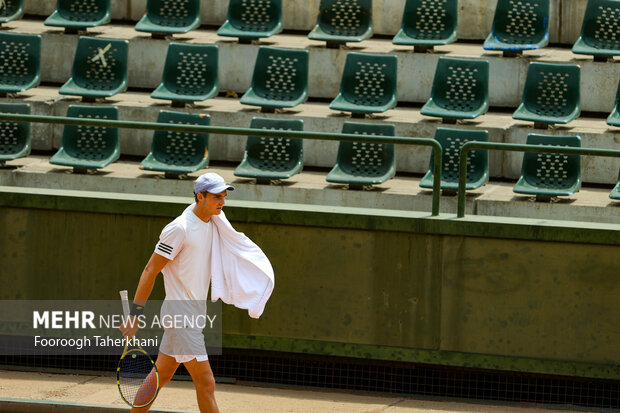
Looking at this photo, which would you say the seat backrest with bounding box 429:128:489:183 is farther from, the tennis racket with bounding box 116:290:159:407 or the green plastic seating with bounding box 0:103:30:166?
the tennis racket with bounding box 116:290:159:407

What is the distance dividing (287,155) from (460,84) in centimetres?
222

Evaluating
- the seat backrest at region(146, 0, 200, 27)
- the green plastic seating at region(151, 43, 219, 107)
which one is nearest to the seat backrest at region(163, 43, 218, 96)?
the green plastic seating at region(151, 43, 219, 107)

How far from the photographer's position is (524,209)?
11.1m

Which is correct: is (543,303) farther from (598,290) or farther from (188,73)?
(188,73)

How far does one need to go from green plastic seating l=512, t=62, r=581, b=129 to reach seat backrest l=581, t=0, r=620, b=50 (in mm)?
931

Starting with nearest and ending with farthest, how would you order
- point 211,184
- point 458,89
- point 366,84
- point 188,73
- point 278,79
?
point 211,184 < point 458,89 < point 366,84 < point 278,79 < point 188,73

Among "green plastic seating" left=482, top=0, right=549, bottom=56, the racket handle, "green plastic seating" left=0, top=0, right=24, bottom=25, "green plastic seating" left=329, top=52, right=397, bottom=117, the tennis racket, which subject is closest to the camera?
the racket handle

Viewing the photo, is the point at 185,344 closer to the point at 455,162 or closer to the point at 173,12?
the point at 455,162

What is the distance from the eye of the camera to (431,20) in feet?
43.8

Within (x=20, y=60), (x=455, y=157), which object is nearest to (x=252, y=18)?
(x=20, y=60)

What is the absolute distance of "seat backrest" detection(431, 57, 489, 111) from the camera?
12.3m

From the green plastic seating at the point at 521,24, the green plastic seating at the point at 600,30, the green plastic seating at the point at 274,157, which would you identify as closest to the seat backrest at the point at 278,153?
the green plastic seating at the point at 274,157

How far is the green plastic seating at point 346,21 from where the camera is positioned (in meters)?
13.7

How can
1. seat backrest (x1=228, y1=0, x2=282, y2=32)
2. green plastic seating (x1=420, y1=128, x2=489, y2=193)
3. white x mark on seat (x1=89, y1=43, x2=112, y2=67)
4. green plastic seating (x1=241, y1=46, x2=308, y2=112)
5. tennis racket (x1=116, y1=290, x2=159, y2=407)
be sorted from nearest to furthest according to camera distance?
tennis racket (x1=116, y1=290, x2=159, y2=407) → green plastic seating (x1=420, y1=128, x2=489, y2=193) → green plastic seating (x1=241, y1=46, x2=308, y2=112) → white x mark on seat (x1=89, y1=43, x2=112, y2=67) → seat backrest (x1=228, y1=0, x2=282, y2=32)
